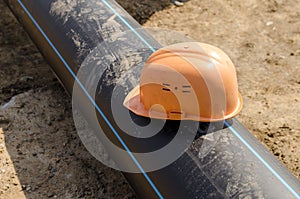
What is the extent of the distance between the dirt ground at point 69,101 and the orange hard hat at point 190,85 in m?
1.23

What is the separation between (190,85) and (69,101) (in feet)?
7.61

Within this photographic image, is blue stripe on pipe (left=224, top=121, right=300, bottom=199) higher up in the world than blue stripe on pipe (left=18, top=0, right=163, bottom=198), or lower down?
higher up

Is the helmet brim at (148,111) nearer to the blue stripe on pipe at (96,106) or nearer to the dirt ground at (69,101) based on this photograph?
the blue stripe on pipe at (96,106)

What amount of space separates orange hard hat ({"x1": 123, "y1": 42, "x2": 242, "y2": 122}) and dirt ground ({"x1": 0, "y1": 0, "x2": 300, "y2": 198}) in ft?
4.04

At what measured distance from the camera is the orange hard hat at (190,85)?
3.25 m

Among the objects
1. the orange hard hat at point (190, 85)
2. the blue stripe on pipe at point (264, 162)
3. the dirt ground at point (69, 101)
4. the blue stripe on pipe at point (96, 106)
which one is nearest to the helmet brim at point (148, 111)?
the orange hard hat at point (190, 85)

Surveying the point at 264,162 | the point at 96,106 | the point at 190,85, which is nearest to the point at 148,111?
the point at 190,85

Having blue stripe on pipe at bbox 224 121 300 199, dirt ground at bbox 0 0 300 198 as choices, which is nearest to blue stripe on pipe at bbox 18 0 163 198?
blue stripe on pipe at bbox 224 121 300 199

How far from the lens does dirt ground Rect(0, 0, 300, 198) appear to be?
4465mm

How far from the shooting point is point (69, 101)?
5.30 metres

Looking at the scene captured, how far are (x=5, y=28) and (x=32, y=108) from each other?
1.69 metres

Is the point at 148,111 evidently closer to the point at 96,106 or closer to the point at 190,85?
the point at 190,85

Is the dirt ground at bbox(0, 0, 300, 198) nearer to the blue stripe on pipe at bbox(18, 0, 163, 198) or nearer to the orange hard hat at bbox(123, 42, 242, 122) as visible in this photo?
the blue stripe on pipe at bbox(18, 0, 163, 198)

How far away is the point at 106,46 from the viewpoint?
13.6ft
